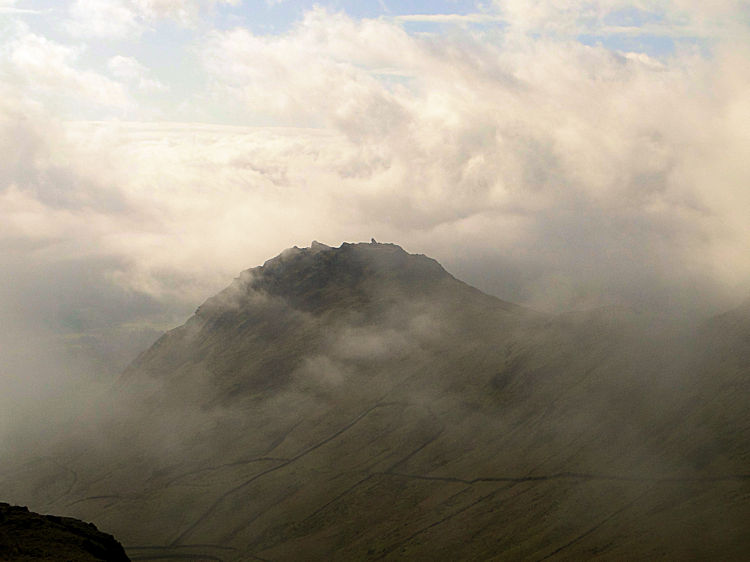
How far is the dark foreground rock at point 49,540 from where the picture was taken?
5212 inches

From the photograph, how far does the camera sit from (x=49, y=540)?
14425 centimetres

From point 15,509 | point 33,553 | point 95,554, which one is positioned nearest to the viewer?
point 33,553

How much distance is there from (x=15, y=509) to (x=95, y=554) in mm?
32609

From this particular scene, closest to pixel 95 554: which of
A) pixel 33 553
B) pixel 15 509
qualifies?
pixel 33 553

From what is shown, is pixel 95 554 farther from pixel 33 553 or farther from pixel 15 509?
pixel 15 509

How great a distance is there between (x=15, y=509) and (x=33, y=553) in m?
40.1

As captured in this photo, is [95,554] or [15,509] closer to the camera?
[95,554]

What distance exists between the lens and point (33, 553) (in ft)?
434

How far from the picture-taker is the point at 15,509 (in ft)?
546

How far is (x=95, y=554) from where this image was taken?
484ft

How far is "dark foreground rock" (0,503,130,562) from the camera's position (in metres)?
132

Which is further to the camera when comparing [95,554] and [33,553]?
[95,554]

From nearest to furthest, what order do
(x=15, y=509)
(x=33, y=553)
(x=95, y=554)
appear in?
(x=33, y=553) < (x=95, y=554) < (x=15, y=509)
